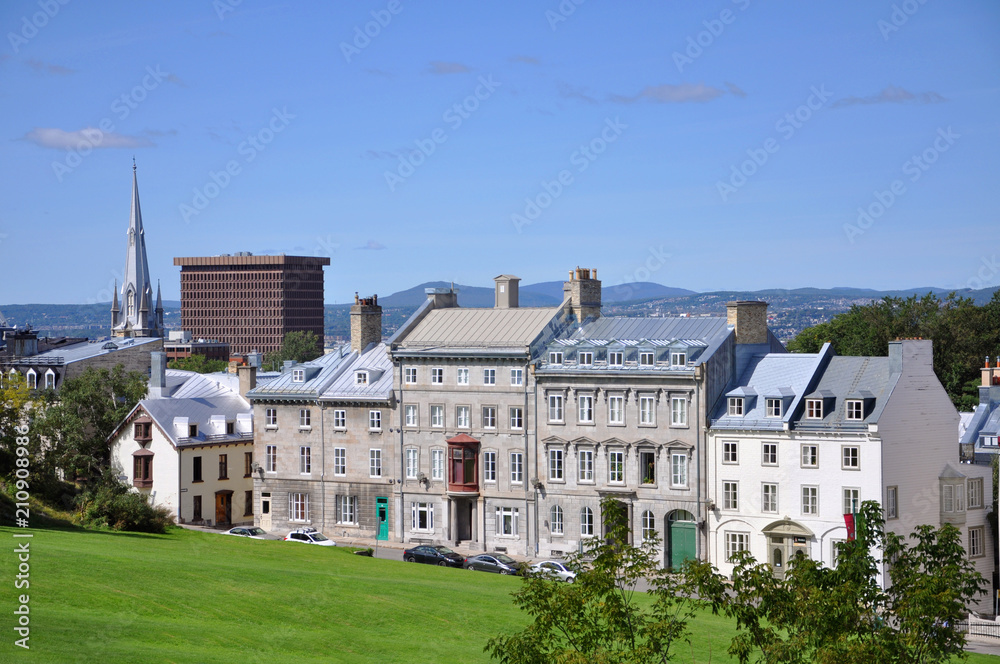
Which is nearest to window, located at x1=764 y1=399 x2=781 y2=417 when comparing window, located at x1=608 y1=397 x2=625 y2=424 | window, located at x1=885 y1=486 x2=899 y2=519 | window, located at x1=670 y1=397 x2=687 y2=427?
window, located at x1=670 y1=397 x2=687 y2=427

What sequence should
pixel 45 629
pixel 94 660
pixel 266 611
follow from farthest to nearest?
1. pixel 266 611
2. pixel 45 629
3. pixel 94 660

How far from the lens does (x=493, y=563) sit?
75.5 metres

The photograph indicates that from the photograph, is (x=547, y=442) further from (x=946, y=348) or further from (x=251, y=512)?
(x=946, y=348)

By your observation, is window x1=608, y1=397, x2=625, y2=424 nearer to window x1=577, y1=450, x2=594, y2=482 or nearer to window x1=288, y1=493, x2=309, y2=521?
window x1=577, y1=450, x2=594, y2=482

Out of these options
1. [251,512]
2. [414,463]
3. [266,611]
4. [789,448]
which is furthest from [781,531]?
[251,512]

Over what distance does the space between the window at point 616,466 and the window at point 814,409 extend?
39.0 feet

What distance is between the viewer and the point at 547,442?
8225 cm

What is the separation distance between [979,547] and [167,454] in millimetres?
55127

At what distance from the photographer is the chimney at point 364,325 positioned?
314 ft

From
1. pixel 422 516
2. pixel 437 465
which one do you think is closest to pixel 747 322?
Result: pixel 437 465

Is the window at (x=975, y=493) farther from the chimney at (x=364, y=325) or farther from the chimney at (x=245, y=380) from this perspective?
the chimney at (x=245, y=380)

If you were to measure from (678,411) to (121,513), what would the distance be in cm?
3597

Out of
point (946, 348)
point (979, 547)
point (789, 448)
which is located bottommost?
point (979, 547)

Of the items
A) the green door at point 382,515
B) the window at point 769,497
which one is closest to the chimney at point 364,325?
the green door at point 382,515
